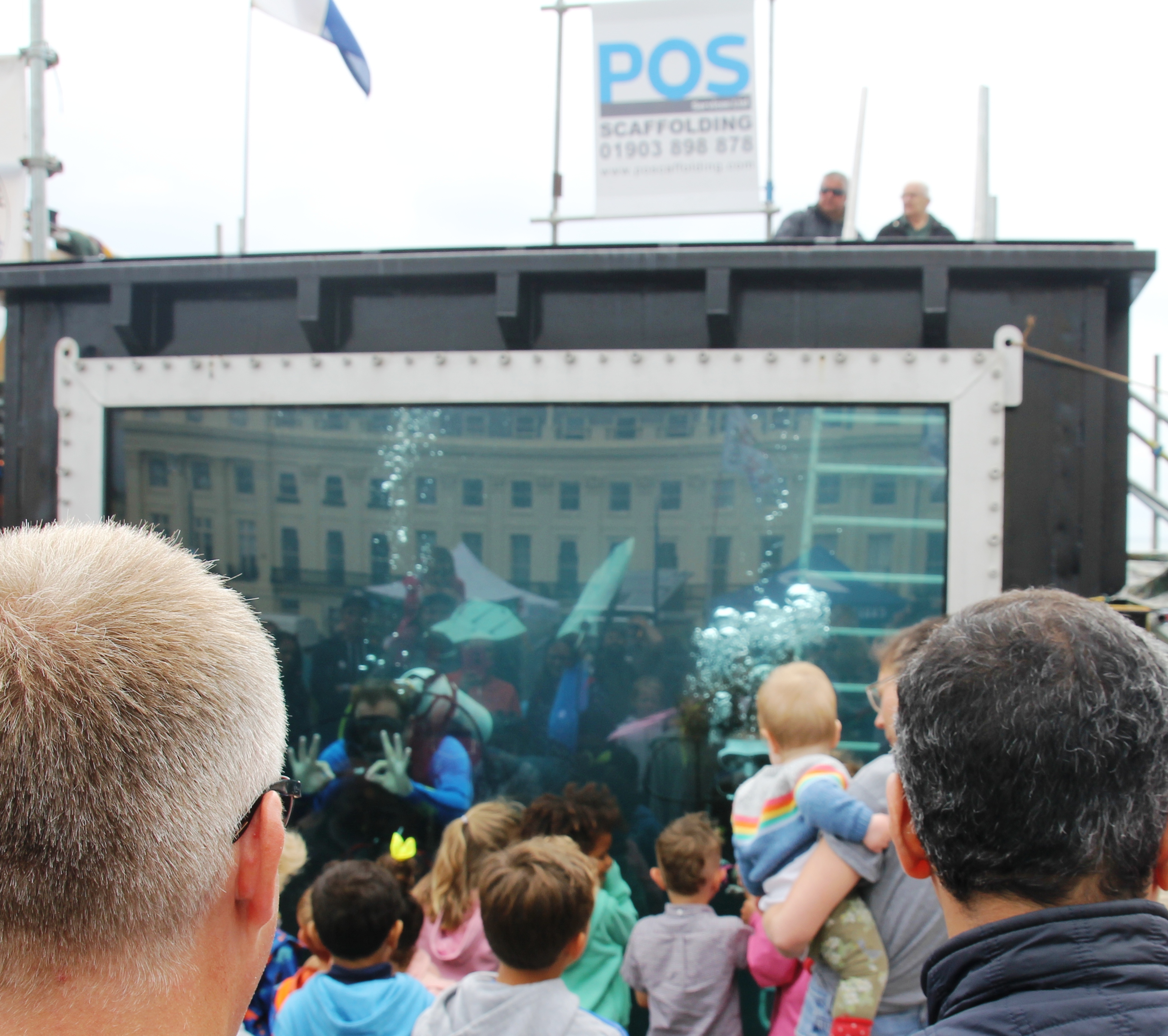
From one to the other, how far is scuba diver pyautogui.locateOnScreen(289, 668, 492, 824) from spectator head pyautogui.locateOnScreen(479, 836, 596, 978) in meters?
1.26

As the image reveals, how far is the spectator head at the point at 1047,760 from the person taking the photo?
89 cm

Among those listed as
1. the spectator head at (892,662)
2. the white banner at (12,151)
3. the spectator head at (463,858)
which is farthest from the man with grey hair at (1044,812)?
the white banner at (12,151)

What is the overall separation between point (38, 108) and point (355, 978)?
13.9 ft

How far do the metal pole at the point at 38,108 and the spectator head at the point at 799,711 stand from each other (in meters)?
3.97

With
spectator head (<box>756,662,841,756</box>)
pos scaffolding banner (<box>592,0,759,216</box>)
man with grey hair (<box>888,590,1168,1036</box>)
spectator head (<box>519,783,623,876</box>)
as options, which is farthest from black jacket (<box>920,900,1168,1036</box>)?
pos scaffolding banner (<box>592,0,759,216</box>)

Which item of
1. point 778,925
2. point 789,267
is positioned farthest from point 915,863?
point 789,267

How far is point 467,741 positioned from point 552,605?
57 cm

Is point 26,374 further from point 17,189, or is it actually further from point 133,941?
point 133,941

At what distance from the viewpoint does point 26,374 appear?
11.7ft

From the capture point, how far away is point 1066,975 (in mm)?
840

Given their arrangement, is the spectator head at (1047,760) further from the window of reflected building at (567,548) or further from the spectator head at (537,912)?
the window of reflected building at (567,548)

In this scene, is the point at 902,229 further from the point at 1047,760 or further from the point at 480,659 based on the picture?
the point at 1047,760

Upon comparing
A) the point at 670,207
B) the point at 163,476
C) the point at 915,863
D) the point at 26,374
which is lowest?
the point at 915,863

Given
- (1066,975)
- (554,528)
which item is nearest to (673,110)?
(554,528)
